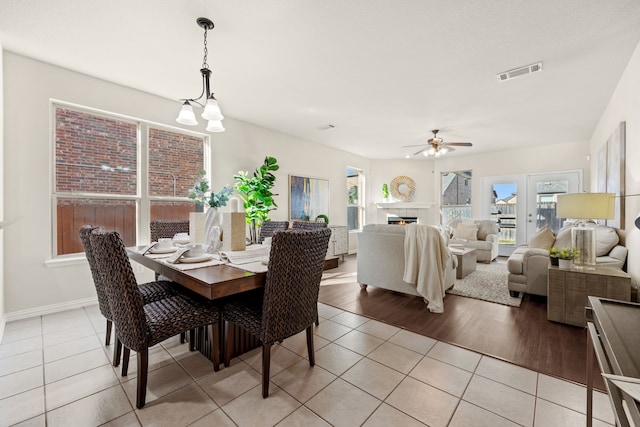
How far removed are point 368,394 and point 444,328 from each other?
1.26m

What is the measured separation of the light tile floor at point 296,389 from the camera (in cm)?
146

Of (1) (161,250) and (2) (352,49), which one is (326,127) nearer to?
(2) (352,49)

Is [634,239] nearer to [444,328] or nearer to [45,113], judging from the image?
[444,328]

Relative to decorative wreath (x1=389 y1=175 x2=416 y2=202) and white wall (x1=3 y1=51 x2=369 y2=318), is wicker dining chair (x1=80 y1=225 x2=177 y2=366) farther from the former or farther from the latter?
decorative wreath (x1=389 y1=175 x2=416 y2=202)

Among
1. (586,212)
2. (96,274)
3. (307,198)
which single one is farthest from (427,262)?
(307,198)

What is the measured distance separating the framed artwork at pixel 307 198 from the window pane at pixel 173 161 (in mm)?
1879

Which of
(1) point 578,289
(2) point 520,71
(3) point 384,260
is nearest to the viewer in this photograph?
(1) point 578,289

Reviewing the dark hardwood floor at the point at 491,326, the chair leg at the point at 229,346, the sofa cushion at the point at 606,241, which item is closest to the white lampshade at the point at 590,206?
the sofa cushion at the point at 606,241

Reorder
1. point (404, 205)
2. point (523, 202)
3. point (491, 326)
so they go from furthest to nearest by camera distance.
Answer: point (404, 205), point (523, 202), point (491, 326)

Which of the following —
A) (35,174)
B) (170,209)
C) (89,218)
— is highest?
(35,174)

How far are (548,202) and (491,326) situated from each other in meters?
5.00

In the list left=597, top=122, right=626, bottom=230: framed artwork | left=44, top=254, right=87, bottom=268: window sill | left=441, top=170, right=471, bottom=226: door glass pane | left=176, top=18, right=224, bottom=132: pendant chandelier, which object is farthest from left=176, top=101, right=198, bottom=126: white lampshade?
left=441, top=170, right=471, bottom=226: door glass pane

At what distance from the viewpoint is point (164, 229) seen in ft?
9.52

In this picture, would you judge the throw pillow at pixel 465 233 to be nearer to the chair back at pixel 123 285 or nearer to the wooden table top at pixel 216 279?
the wooden table top at pixel 216 279
